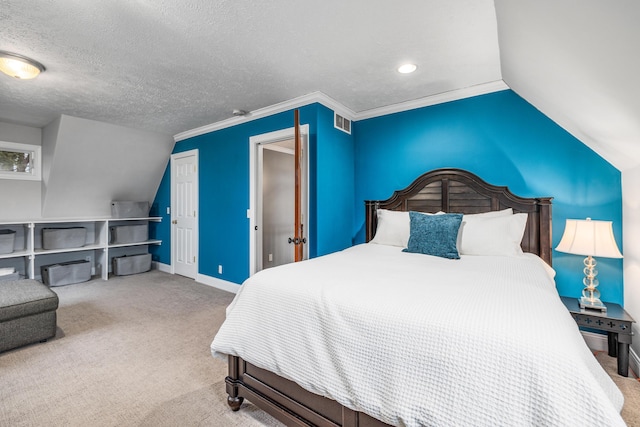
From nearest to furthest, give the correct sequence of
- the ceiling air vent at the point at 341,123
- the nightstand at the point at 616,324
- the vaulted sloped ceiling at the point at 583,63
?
1. the vaulted sloped ceiling at the point at 583,63
2. the nightstand at the point at 616,324
3. the ceiling air vent at the point at 341,123

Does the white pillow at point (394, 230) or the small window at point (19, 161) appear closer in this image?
the white pillow at point (394, 230)

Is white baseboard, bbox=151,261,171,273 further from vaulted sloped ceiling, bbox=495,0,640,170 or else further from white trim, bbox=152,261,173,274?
vaulted sloped ceiling, bbox=495,0,640,170

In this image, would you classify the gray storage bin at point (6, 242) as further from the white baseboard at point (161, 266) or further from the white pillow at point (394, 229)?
the white pillow at point (394, 229)

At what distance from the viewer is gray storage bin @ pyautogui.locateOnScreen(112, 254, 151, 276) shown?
498 cm

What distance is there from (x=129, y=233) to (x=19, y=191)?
156cm

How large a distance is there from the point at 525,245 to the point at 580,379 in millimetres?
2200

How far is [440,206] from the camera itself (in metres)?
3.10

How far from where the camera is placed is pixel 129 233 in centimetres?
518

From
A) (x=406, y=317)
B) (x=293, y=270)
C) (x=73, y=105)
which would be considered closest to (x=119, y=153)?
(x=73, y=105)

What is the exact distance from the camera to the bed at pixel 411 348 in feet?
2.90

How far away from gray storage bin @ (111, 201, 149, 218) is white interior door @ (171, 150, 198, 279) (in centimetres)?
65

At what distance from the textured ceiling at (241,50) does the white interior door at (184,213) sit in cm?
146

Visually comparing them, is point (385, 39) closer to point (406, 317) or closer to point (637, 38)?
point (637, 38)

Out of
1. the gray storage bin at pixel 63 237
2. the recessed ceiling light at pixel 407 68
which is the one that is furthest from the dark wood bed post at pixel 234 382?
the gray storage bin at pixel 63 237
